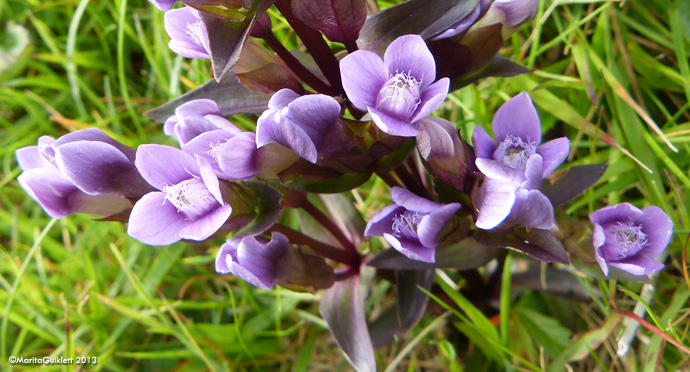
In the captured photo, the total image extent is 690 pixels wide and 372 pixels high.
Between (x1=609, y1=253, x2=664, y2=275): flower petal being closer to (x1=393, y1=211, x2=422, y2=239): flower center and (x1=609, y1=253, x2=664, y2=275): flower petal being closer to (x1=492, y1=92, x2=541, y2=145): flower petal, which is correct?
(x1=492, y1=92, x2=541, y2=145): flower petal

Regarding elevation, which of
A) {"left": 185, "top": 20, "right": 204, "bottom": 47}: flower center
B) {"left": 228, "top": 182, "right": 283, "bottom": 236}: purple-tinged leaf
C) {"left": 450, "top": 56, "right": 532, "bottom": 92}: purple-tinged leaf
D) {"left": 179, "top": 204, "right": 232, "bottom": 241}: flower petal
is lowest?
{"left": 228, "top": 182, "right": 283, "bottom": 236}: purple-tinged leaf

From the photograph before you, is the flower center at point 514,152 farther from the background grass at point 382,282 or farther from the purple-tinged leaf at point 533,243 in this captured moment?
the background grass at point 382,282

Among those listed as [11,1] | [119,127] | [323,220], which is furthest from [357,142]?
[11,1]

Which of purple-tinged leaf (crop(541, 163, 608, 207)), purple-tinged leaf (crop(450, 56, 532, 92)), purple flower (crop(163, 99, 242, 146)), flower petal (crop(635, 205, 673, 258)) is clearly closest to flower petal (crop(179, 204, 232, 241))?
purple flower (crop(163, 99, 242, 146))

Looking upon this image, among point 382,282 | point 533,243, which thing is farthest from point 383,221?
point 382,282

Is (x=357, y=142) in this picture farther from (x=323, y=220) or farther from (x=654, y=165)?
(x=654, y=165)

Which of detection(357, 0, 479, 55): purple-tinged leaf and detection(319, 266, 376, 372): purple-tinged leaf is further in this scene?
detection(319, 266, 376, 372): purple-tinged leaf
